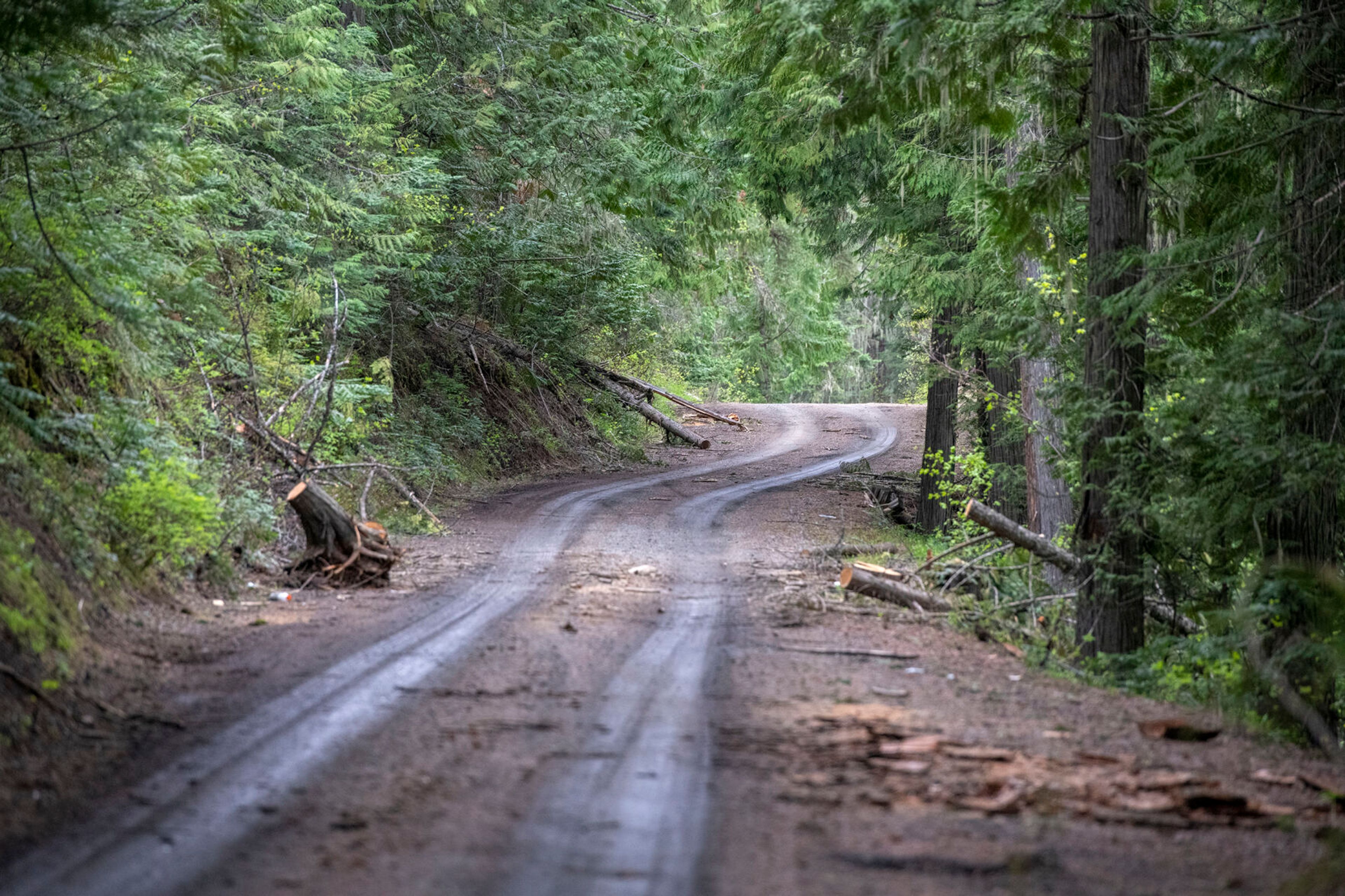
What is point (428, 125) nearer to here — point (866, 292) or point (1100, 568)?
point (866, 292)

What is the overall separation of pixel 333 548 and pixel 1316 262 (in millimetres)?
9428

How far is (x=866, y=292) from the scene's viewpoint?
1766 centimetres

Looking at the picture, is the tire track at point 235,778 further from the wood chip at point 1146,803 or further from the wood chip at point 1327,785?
the wood chip at point 1327,785

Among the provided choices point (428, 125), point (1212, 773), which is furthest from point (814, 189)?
point (1212, 773)

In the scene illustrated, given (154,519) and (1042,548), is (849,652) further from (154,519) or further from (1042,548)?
(154,519)

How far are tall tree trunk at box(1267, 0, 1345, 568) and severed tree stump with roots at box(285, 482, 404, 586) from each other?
8.20 metres

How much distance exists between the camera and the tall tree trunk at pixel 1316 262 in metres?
7.77

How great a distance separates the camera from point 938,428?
18375 millimetres

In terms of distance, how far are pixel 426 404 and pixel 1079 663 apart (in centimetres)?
1367

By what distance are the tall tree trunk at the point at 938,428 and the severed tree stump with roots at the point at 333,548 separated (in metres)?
9.06

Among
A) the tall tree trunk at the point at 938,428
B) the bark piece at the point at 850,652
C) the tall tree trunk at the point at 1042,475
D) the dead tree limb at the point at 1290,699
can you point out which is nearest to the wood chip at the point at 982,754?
the bark piece at the point at 850,652

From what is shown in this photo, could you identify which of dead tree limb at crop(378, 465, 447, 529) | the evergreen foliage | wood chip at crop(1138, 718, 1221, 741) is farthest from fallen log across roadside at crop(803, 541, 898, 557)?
wood chip at crop(1138, 718, 1221, 741)

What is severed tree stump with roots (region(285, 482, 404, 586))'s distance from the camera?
33.0 feet

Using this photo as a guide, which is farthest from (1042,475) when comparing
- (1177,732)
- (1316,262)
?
(1177,732)
